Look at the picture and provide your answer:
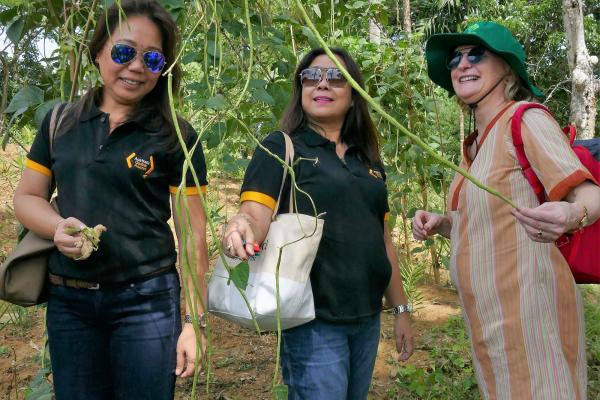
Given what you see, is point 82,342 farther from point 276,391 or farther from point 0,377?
point 0,377

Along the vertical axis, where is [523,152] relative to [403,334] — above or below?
above

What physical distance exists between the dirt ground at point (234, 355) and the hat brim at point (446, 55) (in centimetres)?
161

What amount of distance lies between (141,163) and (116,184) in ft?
0.24

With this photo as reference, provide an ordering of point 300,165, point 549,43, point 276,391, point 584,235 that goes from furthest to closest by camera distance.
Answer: point 549,43, point 300,165, point 584,235, point 276,391

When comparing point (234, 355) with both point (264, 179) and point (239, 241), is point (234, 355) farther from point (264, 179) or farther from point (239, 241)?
point (239, 241)

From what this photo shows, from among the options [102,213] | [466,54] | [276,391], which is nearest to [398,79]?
[466,54]

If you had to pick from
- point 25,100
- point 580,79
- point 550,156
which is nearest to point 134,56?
point 25,100

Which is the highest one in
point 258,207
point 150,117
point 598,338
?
point 150,117

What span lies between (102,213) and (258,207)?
1.17ft

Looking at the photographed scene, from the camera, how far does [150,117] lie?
145 centimetres

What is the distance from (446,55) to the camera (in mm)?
1633

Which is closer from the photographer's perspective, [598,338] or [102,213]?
[102,213]

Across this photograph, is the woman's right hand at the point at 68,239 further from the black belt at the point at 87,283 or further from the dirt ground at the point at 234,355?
the dirt ground at the point at 234,355

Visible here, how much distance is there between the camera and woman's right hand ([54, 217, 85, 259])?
1.26 meters
